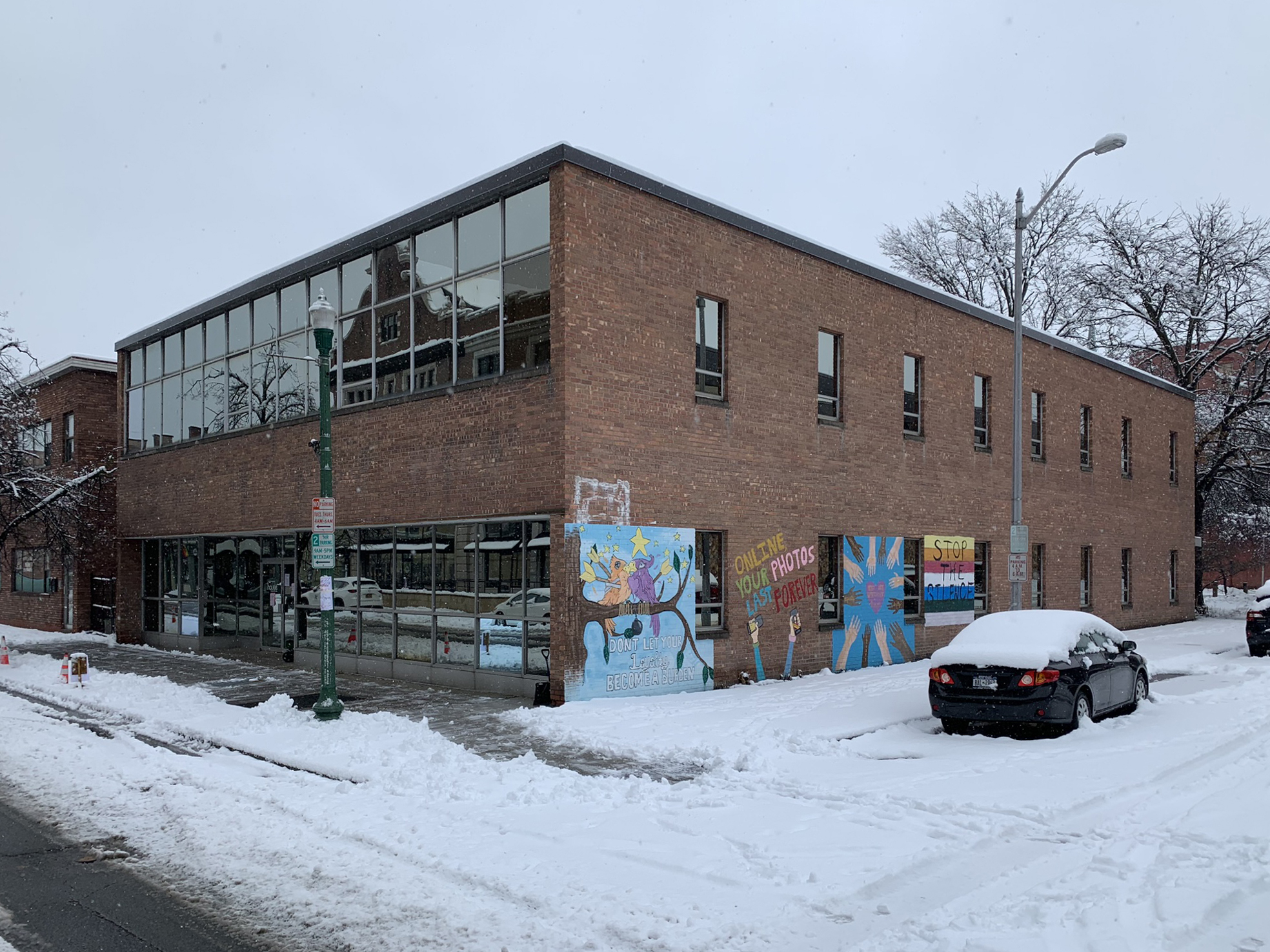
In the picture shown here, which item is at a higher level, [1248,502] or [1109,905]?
[1248,502]

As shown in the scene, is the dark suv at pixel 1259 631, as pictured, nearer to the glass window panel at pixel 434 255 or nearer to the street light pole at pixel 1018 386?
the street light pole at pixel 1018 386

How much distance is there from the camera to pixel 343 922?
232 inches

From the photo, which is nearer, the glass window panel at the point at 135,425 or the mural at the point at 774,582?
the mural at the point at 774,582

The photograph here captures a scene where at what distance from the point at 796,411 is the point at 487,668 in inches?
278

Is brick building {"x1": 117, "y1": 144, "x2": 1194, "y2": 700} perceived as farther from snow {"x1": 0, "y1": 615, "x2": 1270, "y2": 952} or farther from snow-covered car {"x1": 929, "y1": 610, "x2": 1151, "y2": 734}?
snow-covered car {"x1": 929, "y1": 610, "x2": 1151, "y2": 734}

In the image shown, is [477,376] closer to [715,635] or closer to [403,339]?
[403,339]

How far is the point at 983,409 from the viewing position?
23078 millimetres

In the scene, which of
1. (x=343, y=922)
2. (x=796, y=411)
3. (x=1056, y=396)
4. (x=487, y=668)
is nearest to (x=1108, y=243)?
(x=1056, y=396)

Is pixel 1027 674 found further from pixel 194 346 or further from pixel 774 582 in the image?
pixel 194 346

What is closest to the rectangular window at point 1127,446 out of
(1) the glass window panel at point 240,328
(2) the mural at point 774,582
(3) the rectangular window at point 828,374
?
(3) the rectangular window at point 828,374

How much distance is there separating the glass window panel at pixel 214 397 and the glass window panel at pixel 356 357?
5.42m

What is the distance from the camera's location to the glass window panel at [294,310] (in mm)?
20047

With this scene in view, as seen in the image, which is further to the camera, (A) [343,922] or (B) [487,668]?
(B) [487,668]

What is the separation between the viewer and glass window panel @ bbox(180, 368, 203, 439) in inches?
918
